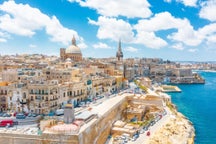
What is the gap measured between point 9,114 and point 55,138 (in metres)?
11.9

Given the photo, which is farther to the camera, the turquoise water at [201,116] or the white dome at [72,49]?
the white dome at [72,49]

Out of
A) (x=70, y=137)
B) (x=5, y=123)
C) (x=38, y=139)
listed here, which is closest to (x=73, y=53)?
(x=5, y=123)

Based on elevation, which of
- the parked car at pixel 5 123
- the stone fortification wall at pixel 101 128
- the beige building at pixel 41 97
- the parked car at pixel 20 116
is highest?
the beige building at pixel 41 97

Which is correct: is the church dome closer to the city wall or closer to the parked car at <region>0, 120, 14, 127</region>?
the city wall

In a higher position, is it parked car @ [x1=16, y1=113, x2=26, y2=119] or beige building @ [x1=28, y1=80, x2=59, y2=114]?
beige building @ [x1=28, y1=80, x2=59, y2=114]

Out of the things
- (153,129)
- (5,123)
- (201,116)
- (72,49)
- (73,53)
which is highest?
(72,49)

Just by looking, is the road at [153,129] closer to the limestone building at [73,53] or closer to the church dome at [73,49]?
the limestone building at [73,53]

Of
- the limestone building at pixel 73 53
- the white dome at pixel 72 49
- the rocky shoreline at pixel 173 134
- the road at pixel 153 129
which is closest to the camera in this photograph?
the road at pixel 153 129

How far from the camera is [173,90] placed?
9881 cm

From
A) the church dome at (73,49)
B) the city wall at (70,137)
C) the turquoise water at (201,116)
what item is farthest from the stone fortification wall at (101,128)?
the church dome at (73,49)

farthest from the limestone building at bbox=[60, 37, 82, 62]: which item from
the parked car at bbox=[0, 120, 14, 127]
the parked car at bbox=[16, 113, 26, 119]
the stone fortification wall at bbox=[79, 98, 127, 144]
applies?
the parked car at bbox=[0, 120, 14, 127]

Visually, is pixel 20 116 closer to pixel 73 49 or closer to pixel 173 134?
pixel 173 134

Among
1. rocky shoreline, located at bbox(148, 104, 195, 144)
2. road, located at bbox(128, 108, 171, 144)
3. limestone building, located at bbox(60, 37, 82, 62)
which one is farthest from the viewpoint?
limestone building, located at bbox(60, 37, 82, 62)

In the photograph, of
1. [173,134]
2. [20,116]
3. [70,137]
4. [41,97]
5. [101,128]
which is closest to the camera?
[70,137]
